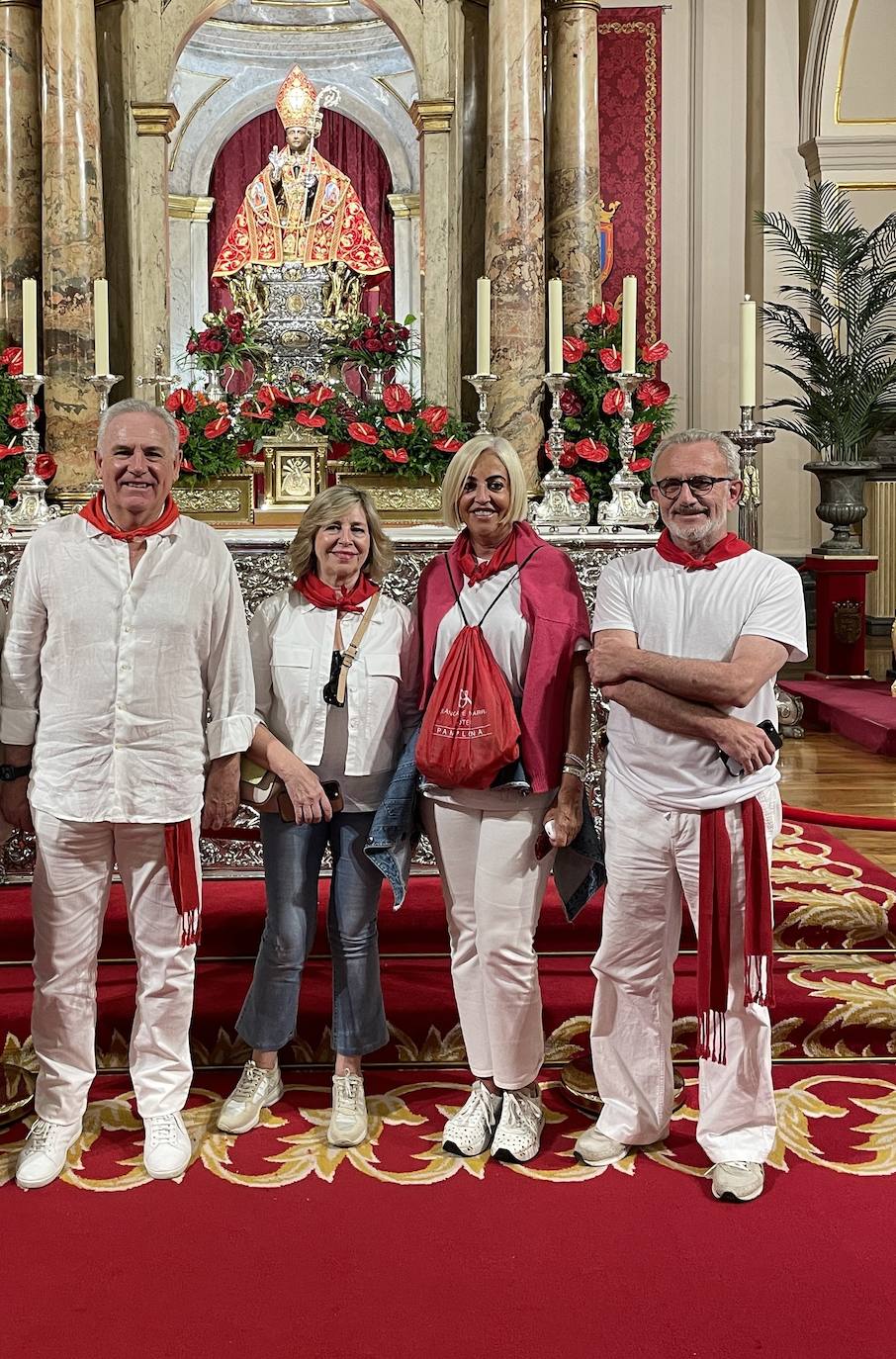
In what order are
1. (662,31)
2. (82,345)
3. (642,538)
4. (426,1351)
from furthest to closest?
(662,31) < (82,345) < (642,538) < (426,1351)

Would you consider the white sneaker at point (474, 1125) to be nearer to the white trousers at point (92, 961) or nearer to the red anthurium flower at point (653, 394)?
the white trousers at point (92, 961)

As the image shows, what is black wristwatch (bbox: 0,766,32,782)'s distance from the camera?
3.06 metres

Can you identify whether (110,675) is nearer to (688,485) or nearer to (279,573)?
(688,485)

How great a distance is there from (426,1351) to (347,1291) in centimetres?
25

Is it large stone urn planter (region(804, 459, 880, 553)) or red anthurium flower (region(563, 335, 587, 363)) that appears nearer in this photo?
red anthurium flower (region(563, 335, 587, 363))

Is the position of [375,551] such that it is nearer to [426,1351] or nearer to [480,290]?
[426,1351]

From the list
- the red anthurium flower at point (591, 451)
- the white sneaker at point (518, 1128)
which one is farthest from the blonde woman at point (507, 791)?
the red anthurium flower at point (591, 451)

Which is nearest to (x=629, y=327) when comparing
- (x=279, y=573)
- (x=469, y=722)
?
(x=279, y=573)

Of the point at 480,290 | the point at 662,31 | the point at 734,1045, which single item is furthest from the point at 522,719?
the point at 662,31

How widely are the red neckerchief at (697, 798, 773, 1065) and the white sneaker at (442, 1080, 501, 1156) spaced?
1.92ft

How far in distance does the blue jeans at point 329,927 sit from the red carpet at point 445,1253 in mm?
273

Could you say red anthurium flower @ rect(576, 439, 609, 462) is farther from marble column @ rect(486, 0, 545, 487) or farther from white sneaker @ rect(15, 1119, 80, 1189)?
white sneaker @ rect(15, 1119, 80, 1189)

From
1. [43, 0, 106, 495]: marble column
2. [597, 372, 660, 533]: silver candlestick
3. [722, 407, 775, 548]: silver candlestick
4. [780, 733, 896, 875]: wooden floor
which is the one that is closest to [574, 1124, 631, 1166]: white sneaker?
[780, 733, 896, 875]: wooden floor

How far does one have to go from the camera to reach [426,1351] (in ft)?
7.75
